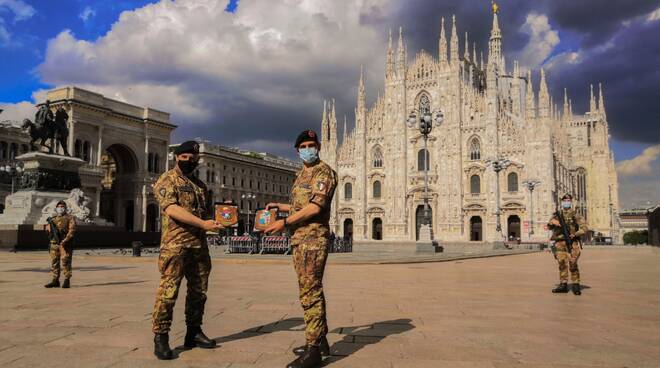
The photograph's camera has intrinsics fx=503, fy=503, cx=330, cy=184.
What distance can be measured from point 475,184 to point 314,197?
49.8 metres

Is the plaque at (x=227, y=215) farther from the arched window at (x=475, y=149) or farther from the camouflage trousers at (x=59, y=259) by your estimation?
the arched window at (x=475, y=149)

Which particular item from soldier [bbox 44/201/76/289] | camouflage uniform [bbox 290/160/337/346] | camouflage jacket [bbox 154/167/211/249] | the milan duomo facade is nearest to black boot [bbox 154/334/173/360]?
camouflage jacket [bbox 154/167/211/249]

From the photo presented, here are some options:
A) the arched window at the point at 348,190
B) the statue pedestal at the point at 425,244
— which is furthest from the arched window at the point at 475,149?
the statue pedestal at the point at 425,244

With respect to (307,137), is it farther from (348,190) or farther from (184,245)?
(348,190)

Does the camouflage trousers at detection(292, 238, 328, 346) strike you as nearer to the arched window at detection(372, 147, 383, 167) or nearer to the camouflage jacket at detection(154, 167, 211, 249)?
the camouflage jacket at detection(154, 167, 211, 249)

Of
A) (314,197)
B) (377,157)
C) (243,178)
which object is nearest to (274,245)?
(314,197)

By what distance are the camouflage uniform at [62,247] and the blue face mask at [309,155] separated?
22.0 ft

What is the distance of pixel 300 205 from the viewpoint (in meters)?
4.48

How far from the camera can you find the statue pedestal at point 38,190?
23516mm

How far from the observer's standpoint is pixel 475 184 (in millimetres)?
51781

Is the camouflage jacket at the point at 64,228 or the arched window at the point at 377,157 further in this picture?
the arched window at the point at 377,157

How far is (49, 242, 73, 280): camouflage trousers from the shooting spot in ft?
30.3

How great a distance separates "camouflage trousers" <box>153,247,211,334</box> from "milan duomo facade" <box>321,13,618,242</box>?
46.6 m

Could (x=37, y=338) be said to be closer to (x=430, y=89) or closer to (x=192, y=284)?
(x=192, y=284)
